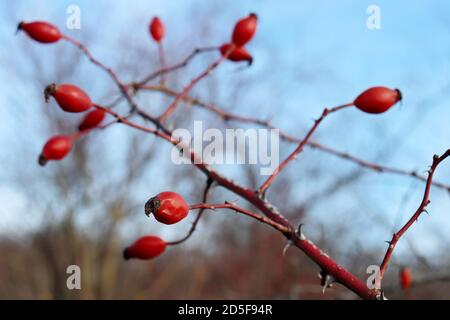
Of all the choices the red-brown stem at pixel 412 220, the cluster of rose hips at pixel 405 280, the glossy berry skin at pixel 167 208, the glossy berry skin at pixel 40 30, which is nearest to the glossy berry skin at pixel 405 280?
the cluster of rose hips at pixel 405 280

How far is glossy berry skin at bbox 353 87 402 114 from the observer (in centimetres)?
119

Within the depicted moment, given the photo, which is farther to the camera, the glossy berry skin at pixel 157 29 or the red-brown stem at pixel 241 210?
the glossy berry skin at pixel 157 29

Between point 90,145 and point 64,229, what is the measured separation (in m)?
1.58

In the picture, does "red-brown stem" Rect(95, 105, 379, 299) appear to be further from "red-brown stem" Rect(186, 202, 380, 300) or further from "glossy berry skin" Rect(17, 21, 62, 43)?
"glossy berry skin" Rect(17, 21, 62, 43)

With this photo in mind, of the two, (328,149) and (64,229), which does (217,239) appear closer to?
(64,229)

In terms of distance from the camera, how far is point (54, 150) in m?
1.43

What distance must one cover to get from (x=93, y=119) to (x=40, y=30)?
34cm

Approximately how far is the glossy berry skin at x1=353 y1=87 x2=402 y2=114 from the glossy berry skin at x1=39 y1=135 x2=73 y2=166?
0.81 meters

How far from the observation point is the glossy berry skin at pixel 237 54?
1637mm

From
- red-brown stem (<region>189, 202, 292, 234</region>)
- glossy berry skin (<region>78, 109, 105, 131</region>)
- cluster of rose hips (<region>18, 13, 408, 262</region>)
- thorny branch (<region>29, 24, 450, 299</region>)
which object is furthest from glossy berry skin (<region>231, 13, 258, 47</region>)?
red-brown stem (<region>189, 202, 292, 234</region>)

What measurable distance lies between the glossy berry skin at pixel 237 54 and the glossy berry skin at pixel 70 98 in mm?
604

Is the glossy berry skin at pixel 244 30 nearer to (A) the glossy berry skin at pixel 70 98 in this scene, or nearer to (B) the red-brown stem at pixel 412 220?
(A) the glossy berry skin at pixel 70 98
